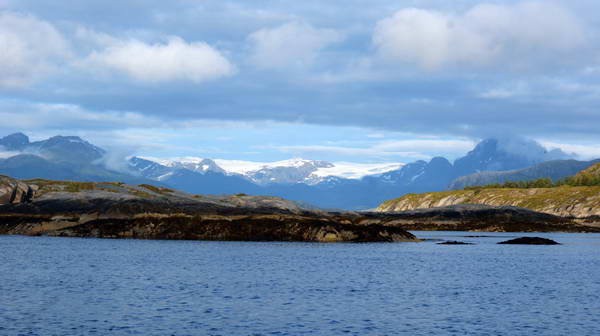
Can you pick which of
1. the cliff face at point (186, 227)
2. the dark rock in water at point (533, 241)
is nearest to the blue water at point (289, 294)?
the cliff face at point (186, 227)

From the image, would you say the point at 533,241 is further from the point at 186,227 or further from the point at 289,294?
the point at 289,294

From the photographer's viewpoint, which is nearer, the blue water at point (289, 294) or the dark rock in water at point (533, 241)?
the blue water at point (289, 294)

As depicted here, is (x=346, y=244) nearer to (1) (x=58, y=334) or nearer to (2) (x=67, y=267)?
(2) (x=67, y=267)

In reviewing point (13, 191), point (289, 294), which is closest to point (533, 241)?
point (289, 294)

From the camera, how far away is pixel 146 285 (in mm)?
66812

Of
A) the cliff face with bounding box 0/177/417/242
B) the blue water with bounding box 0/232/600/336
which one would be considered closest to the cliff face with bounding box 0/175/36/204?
the cliff face with bounding box 0/177/417/242

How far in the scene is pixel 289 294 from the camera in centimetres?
6275

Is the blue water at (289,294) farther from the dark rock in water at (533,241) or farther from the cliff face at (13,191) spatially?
the cliff face at (13,191)

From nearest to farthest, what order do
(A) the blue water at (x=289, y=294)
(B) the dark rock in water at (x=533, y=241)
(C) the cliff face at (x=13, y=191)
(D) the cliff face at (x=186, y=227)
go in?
(A) the blue water at (x=289, y=294), (D) the cliff face at (x=186, y=227), (B) the dark rock in water at (x=533, y=241), (C) the cliff face at (x=13, y=191)

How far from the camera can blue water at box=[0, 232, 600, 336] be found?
46.8m

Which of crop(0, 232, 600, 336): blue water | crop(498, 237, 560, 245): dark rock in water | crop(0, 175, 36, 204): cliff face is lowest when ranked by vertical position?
crop(0, 232, 600, 336): blue water

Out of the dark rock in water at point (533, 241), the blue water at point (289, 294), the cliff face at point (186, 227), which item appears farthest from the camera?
the dark rock in water at point (533, 241)

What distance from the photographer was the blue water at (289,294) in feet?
153

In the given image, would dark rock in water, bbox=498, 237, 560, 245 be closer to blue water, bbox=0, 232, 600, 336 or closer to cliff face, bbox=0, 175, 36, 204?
blue water, bbox=0, 232, 600, 336
